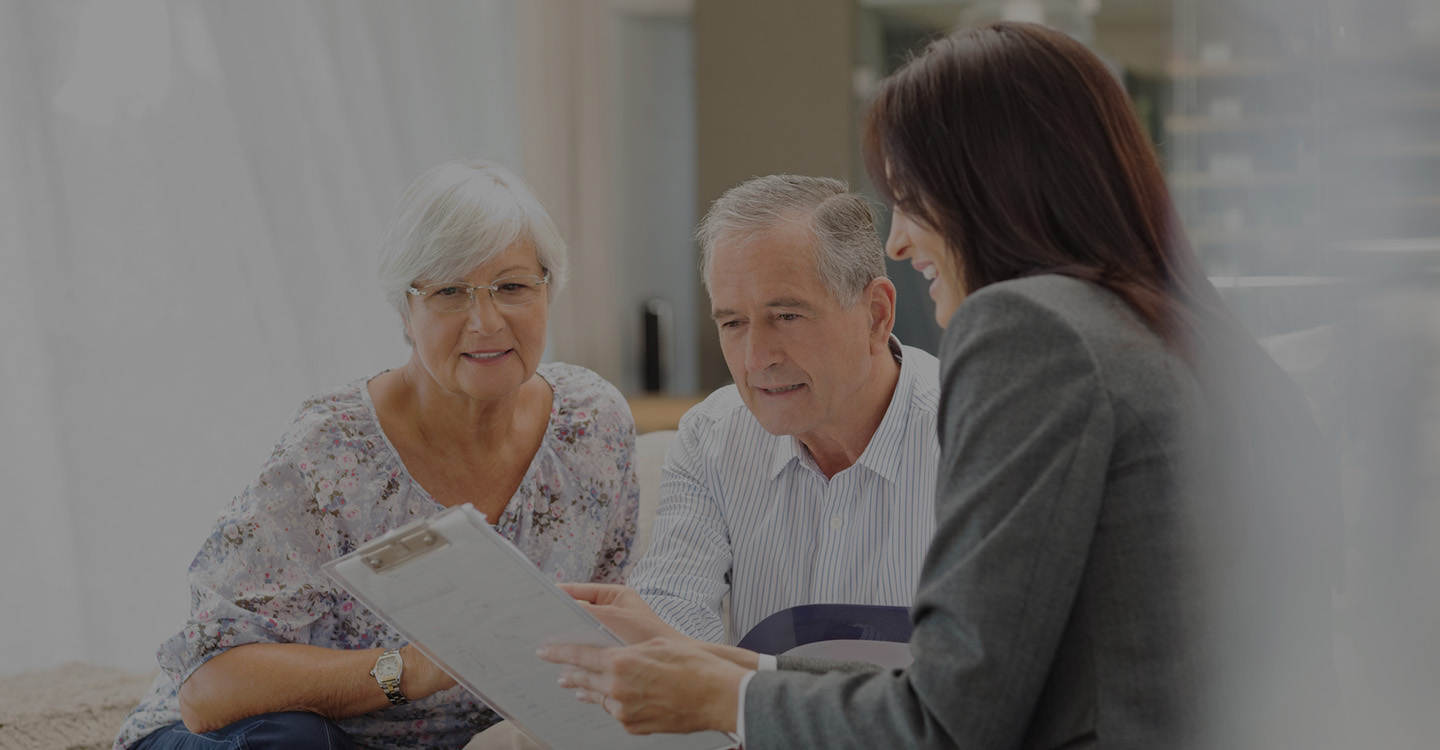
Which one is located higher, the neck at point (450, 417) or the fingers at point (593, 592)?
the neck at point (450, 417)

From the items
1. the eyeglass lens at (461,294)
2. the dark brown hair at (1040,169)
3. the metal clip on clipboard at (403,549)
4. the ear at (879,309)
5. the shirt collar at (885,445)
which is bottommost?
the shirt collar at (885,445)

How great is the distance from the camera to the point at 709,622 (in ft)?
5.62

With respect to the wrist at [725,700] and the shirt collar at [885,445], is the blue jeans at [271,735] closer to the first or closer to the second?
the shirt collar at [885,445]

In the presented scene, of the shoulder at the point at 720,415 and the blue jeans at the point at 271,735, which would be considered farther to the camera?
the shoulder at the point at 720,415

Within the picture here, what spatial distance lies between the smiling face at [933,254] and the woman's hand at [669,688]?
357mm

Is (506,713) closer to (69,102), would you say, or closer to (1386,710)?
(1386,710)

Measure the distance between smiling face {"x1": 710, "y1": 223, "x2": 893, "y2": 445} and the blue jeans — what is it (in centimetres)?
69

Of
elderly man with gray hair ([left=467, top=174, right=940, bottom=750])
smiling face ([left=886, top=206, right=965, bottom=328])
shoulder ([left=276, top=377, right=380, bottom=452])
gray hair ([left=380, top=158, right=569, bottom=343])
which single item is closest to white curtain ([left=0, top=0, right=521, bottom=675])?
shoulder ([left=276, top=377, right=380, bottom=452])

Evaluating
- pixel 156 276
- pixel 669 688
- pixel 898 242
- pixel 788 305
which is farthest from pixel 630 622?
pixel 156 276

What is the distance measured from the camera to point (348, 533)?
176 cm

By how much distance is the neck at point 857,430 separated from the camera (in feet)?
5.80

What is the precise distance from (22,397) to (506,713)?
186 centimetres

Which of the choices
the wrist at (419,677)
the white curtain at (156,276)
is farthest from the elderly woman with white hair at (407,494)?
the white curtain at (156,276)

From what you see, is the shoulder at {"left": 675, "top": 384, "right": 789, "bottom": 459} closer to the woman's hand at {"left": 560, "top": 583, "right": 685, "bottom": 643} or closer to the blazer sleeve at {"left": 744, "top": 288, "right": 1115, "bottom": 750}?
the woman's hand at {"left": 560, "top": 583, "right": 685, "bottom": 643}
